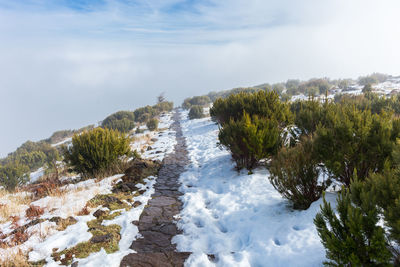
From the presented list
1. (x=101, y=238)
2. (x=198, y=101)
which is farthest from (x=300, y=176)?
(x=198, y=101)

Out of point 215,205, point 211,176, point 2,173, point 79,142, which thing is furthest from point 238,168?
point 2,173

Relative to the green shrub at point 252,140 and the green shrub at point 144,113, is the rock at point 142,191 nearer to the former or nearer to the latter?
the green shrub at point 252,140

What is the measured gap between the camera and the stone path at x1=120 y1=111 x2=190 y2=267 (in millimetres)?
2908

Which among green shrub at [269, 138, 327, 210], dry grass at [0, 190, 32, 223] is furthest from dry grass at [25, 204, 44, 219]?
green shrub at [269, 138, 327, 210]

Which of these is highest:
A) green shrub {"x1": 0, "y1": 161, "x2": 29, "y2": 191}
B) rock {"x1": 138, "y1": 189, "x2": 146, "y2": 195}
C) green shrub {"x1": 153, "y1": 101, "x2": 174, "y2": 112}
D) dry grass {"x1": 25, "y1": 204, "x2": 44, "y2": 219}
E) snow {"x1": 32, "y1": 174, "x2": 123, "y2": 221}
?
green shrub {"x1": 153, "y1": 101, "x2": 174, "y2": 112}

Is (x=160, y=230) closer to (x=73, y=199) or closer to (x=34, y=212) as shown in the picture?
(x=73, y=199)

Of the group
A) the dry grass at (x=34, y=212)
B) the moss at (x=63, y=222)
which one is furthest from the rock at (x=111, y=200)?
the dry grass at (x=34, y=212)

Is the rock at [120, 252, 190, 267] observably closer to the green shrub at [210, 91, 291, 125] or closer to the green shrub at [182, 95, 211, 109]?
the green shrub at [210, 91, 291, 125]

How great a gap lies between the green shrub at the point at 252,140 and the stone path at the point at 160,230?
197cm

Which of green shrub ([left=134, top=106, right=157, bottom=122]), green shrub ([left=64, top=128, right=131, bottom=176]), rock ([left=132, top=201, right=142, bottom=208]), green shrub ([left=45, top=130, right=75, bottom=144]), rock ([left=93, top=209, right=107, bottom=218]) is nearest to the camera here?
rock ([left=93, top=209, right=107, bottom=218])

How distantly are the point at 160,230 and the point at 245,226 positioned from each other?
148cm

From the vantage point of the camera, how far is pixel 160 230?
3.80 meters

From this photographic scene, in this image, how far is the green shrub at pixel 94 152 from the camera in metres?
6.74

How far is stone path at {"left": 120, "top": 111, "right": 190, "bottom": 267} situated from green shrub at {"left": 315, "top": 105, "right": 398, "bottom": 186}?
2.77m
